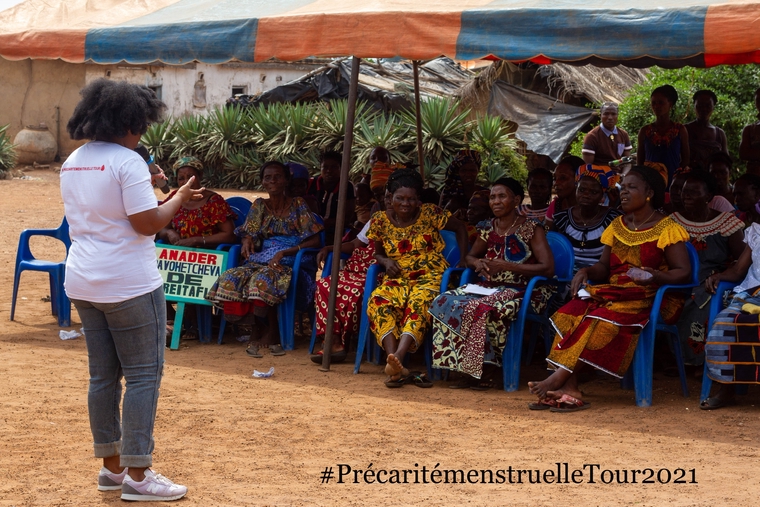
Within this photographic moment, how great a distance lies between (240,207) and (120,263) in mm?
4044

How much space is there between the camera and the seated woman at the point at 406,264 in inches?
237

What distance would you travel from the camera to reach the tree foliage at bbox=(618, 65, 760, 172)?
15.4m

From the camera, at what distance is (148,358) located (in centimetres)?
378

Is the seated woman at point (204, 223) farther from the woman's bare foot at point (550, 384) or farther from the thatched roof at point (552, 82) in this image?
the thatched roof at point (552, 82)

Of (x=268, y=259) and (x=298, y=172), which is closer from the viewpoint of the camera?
(x=268, y=259)

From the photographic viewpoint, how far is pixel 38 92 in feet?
67.7

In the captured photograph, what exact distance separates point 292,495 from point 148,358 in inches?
33.5

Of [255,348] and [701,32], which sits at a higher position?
[701,32]

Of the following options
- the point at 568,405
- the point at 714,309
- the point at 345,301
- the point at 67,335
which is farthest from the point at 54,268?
the point at 714,309

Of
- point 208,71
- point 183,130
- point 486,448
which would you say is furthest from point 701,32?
point 208,71

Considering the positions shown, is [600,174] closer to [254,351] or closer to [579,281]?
[579,281]

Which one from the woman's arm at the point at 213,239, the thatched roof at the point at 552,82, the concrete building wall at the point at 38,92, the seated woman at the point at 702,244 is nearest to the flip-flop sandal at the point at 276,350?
the woman's arm at the point at 213,239

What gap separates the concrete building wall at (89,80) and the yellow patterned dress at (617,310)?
54.8 feet

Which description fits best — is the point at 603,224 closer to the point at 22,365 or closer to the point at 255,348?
the point at 255,348
